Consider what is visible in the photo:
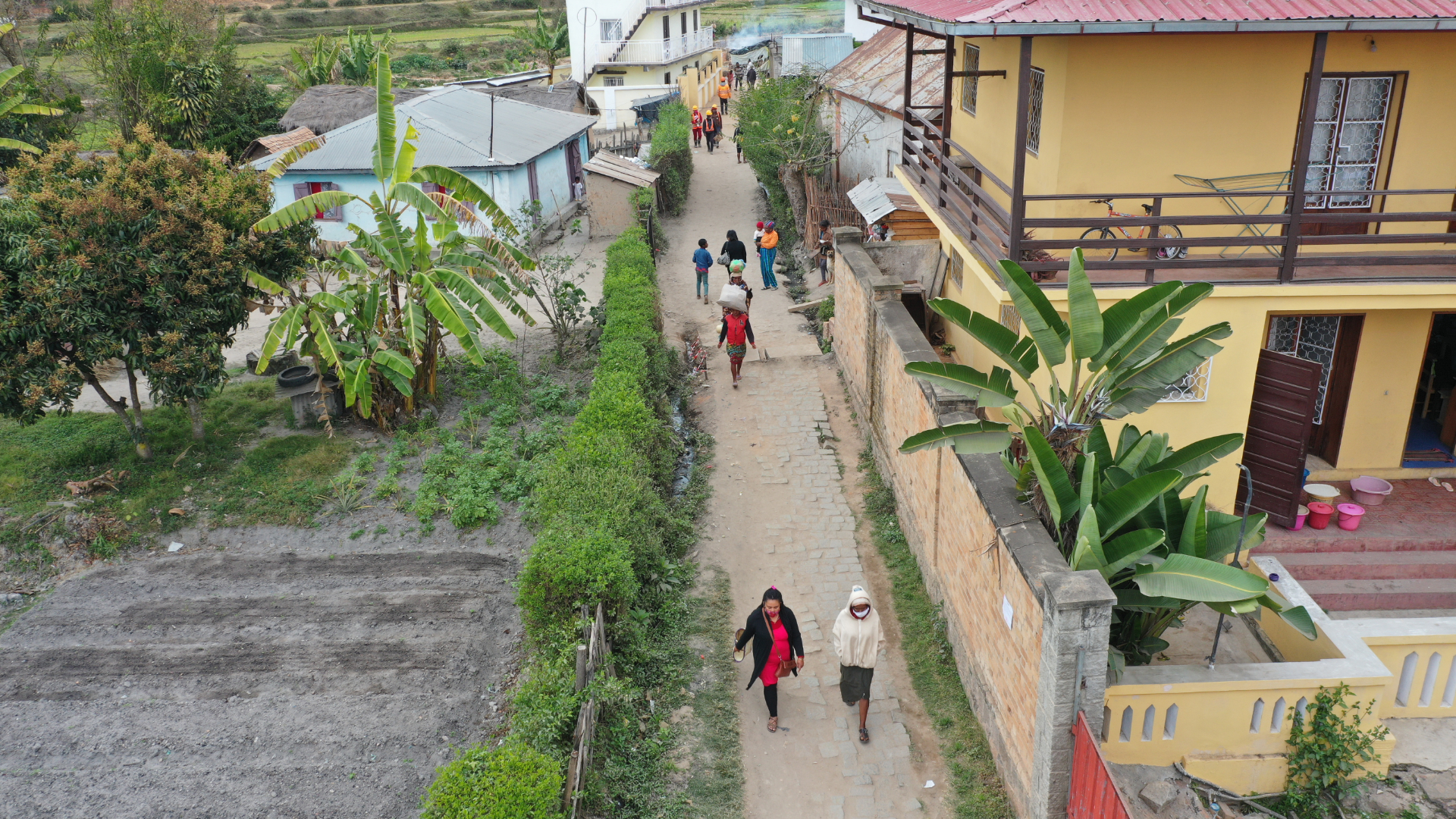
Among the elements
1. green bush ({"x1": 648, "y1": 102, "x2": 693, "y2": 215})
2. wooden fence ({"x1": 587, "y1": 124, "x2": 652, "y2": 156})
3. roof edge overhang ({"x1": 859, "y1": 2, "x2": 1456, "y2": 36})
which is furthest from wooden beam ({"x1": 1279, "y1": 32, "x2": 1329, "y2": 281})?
wooden fence ({"x1": 587, "y1": 124, "x2": 652, "y2": 156})

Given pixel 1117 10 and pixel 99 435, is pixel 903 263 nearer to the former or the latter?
pixel 1117 10

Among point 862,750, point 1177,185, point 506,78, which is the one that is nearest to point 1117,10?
point 1177,185

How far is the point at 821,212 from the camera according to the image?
71.3 ft

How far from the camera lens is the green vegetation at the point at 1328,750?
6.56m

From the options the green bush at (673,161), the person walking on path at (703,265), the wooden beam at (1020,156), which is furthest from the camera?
the green bush at (673,161)

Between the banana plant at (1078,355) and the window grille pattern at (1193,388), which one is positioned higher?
the banana plant at (1078,355)

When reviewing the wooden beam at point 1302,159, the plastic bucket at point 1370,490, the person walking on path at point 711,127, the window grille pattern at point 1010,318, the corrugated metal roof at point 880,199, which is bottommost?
the plastic bucket at point 1370,490

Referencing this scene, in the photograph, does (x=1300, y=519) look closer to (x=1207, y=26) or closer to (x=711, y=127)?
(x=1207, y=26)

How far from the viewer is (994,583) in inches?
292

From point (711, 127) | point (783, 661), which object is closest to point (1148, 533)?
point (783, 661)

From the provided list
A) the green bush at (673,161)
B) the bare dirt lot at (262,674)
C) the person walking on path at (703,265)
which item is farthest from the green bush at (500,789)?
the green bush at (673,161)

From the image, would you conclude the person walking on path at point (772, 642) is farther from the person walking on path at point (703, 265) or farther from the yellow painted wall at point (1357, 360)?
the person walking on path at point (703, 265)

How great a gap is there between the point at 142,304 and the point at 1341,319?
1375cm

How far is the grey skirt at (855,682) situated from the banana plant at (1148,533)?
76.6 inches
